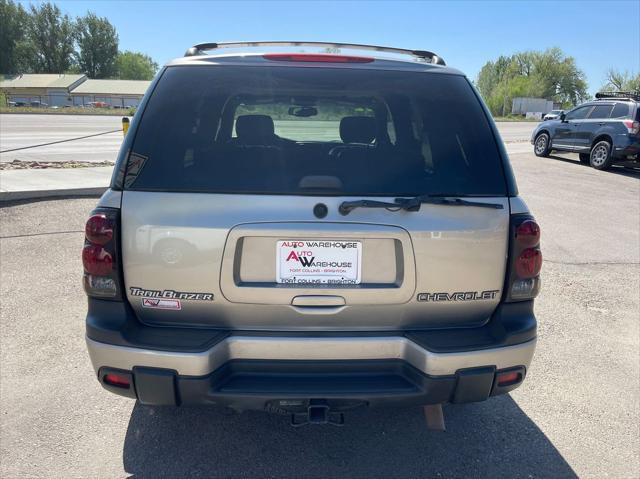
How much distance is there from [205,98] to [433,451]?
2183 mm

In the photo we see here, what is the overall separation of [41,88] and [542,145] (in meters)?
90.1

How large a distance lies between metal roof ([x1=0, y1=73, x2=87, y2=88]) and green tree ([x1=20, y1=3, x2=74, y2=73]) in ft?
21.1

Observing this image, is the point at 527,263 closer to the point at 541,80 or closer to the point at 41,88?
the point at 41,88

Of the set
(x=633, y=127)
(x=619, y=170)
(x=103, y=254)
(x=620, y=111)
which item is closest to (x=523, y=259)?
(x=103, y=254)

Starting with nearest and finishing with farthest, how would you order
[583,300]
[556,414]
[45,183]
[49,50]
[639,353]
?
[556,414] → [639,353] → [583,300] → [45,183] → [49,50]

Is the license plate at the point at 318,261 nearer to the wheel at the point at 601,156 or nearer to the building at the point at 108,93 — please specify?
the wheel at the point at 601,156

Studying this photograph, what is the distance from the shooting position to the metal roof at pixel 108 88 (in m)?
83.9

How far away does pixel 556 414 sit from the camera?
3053 mm

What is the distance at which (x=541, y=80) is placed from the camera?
314ft

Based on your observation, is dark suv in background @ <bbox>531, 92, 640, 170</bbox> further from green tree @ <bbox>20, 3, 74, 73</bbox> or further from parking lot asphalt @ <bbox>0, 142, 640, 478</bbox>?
green tree @ <bbox>20, 3, 74, 73</bbox>

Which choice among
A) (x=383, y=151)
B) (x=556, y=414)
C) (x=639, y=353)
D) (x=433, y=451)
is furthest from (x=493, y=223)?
(x=639, y=353)

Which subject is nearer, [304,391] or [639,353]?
[304,391]

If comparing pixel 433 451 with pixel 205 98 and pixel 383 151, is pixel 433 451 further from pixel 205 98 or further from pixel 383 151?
pixel 205 98

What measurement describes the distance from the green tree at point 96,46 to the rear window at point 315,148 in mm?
109578
